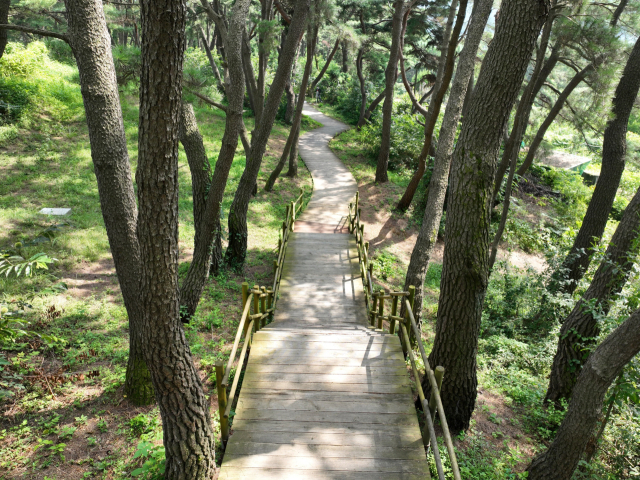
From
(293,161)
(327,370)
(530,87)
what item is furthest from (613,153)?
(293,161)

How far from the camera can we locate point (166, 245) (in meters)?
3.84

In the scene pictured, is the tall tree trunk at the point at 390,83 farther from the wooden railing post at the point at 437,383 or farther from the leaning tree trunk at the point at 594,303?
the wooden railing post at the point at 437,383

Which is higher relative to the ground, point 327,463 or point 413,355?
point 413,355

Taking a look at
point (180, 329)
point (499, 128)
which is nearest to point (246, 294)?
point (180, 329)

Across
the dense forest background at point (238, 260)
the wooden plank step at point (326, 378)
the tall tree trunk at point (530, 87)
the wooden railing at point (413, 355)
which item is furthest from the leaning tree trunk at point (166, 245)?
the tall tree trunk at point (530, 87)

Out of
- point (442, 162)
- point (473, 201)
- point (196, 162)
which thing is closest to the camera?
point (473, 201)

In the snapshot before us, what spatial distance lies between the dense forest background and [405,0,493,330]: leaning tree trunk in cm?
4

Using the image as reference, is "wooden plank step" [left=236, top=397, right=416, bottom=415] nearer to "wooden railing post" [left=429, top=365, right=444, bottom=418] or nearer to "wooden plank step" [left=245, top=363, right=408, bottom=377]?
"wooden railing post" [left=429, top=365, right=444, bottom=418]

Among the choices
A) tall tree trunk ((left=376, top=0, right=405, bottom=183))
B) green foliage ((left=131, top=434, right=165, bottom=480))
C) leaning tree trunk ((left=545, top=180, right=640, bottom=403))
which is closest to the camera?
green foliage ((left=131, top=434, right=165, bottom=480))

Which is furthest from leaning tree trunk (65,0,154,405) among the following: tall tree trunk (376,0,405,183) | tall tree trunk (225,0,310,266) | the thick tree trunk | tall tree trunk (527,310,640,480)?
tall tree trunk (376,0,405,183)

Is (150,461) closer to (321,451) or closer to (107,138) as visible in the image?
(321,451)

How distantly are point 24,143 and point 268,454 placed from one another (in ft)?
48.9

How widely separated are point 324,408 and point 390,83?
14.0m

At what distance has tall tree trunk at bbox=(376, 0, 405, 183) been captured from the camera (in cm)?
1444
